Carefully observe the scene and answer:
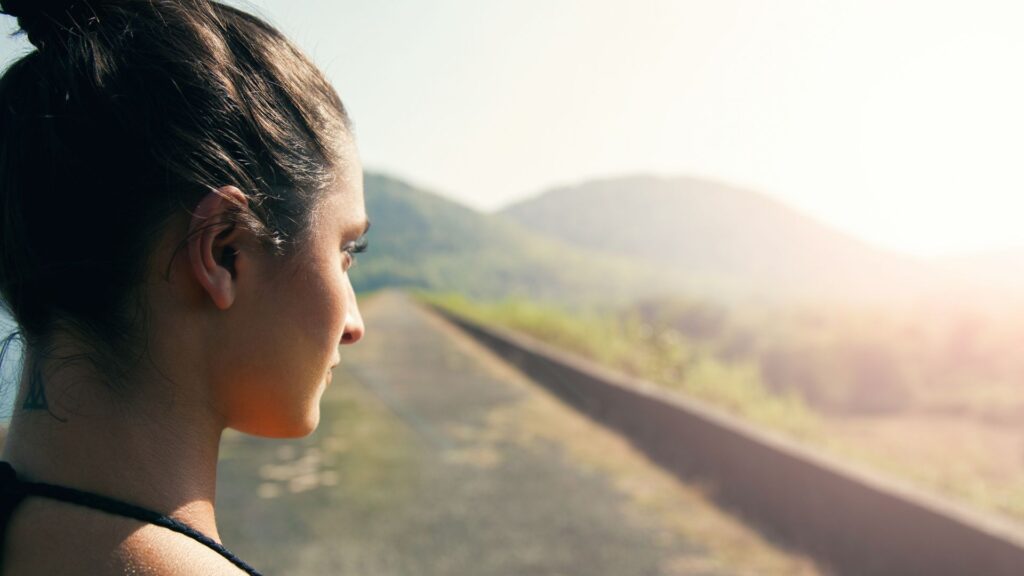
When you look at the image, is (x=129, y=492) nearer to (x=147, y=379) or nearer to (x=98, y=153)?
(x=147, y=379)

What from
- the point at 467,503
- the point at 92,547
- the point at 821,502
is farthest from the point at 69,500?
the point at 467,503

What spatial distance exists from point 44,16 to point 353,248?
475 millimetres

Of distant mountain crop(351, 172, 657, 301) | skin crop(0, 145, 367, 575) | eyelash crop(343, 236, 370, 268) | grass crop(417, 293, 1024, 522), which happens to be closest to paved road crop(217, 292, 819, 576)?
grass crop(417, 293, 1024, 522)

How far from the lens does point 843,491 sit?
5.22m

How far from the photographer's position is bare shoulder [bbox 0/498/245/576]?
899 millimetres

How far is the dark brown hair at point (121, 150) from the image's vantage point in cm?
101

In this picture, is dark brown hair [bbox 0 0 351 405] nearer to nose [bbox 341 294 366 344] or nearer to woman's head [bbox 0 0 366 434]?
woman's head [bbox 0 0 366 434]

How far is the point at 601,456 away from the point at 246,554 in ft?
12.0

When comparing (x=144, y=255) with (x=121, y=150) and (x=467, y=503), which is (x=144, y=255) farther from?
(x=467, y=503)

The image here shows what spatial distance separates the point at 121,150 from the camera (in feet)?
3.34

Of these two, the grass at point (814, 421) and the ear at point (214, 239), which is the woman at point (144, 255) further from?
the grass at point (814, 421)

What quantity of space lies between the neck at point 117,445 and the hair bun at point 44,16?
1.38 ft

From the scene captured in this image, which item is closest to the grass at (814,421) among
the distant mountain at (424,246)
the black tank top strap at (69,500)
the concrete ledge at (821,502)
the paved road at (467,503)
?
the distant mountain at (424,246)

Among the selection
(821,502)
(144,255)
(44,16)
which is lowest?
(821,502)
